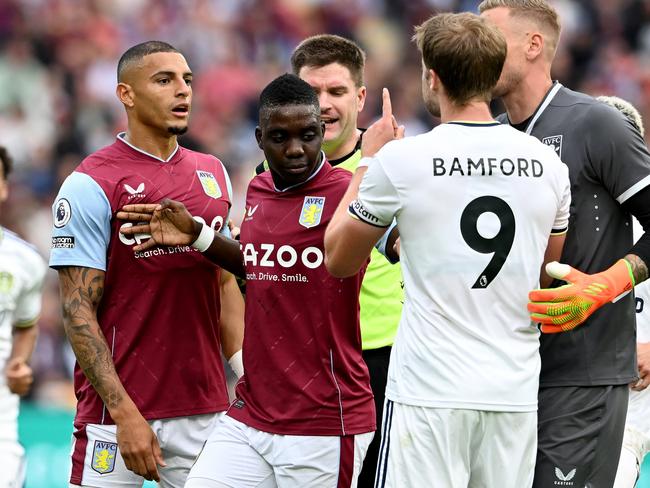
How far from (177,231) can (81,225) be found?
0.43 metres

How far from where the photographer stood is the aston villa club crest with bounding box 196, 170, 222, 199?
5629 mm

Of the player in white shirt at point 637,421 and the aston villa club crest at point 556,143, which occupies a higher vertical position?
the aston villa club crest at point 556,143

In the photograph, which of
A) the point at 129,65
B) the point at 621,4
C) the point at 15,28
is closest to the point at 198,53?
A: the point at 15,28

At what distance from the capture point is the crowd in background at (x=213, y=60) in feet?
44.7

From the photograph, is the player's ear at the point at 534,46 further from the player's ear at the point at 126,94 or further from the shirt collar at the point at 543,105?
the player's ear at the point at 126,94

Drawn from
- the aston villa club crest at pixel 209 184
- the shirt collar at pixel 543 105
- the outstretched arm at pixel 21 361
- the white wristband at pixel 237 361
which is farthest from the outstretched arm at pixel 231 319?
the shirt collar at pixel 543 105

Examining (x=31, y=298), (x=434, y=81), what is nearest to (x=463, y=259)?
(x=434, y=81)

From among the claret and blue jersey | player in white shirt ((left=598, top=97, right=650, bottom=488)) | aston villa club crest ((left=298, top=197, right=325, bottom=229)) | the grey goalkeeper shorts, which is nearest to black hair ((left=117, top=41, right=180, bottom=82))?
the claret and blue jersey

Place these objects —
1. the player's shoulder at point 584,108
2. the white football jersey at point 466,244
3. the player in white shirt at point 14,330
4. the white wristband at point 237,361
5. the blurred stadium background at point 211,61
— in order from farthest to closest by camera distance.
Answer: the blurred stadium background at point 211,61 < the player in white shirt at point 14,330 < the white wristband at point 237,361 < the player's shoulder at point 584,108 < the white football jersey at point 466,244

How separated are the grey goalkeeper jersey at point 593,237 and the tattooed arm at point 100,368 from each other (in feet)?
5.69

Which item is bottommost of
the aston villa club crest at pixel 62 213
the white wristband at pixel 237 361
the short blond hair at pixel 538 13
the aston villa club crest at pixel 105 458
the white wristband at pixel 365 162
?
the aston villa club crest at pixel 105 458

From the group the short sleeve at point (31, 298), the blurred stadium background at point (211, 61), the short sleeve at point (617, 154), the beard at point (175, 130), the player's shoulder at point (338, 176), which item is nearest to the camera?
the short sleeve at point (617, 154)

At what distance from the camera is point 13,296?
6.93 meters

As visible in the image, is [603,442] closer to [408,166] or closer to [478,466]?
[478,466]
